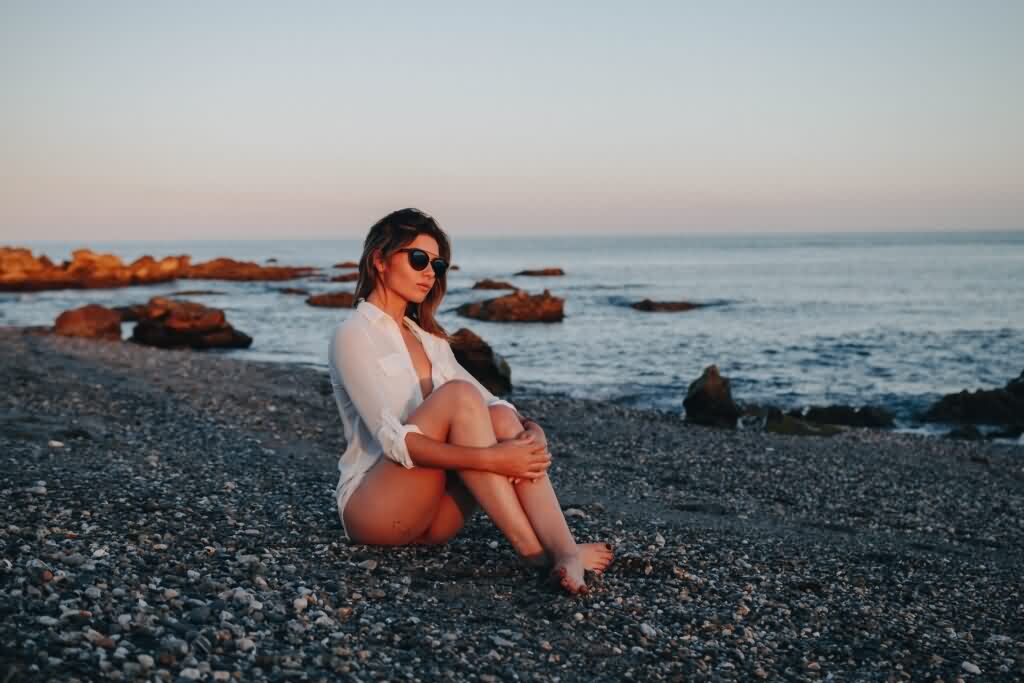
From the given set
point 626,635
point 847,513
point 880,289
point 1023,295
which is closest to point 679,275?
point 880,289

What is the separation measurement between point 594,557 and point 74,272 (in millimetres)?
67367

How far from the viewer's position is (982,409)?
17.3 meters

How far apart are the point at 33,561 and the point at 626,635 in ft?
11.0

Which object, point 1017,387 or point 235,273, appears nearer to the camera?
point 1017,387

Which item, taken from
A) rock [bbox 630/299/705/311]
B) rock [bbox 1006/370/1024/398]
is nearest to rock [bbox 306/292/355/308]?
rock [bbox 630/299/705/311]

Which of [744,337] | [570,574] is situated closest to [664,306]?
[744,337]

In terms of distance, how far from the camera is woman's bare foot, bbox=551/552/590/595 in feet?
16.5

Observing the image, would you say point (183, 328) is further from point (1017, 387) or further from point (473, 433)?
point (473, 433)

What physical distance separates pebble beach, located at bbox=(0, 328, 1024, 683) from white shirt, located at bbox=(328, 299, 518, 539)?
2.47ft

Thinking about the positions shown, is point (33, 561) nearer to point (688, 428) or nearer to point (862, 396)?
point (688, 428)

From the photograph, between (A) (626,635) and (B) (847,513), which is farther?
(B) (847,513)

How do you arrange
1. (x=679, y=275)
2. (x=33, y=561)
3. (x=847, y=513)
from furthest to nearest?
(x=679, y=275) → (x=847, y=513) → (x=33, y=561)

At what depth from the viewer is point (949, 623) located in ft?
18.7

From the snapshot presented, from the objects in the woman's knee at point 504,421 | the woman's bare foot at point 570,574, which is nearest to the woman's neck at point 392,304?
the woman's knee at point 504,421
